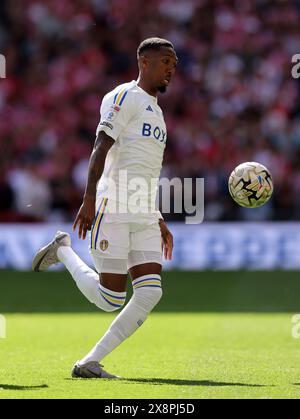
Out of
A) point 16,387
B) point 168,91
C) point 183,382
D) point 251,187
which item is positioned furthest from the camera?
point 168,91

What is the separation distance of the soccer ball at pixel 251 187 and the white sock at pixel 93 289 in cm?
122

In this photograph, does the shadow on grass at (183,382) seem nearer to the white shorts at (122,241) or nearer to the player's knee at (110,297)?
the player's knee at (110,297)

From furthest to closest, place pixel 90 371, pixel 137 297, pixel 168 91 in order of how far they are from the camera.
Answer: pixel 168 91 < pixel 137 297 < pixel 90 371

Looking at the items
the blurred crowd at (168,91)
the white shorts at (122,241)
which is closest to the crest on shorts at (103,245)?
the white shorts at (122,241)

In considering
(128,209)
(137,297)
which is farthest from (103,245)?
(137,297)

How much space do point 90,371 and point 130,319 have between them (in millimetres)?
449

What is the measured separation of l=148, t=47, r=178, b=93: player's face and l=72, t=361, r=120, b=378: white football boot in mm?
2048

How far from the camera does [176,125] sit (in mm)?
17859

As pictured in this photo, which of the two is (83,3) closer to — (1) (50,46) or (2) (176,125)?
(1) (50,46)

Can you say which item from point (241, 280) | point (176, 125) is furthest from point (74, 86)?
point (241, 280)

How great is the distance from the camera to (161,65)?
6.79 meters

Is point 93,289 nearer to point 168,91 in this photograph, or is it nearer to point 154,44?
point 154,44

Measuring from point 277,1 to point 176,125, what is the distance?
12.1ft

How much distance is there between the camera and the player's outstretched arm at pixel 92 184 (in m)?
6.29
